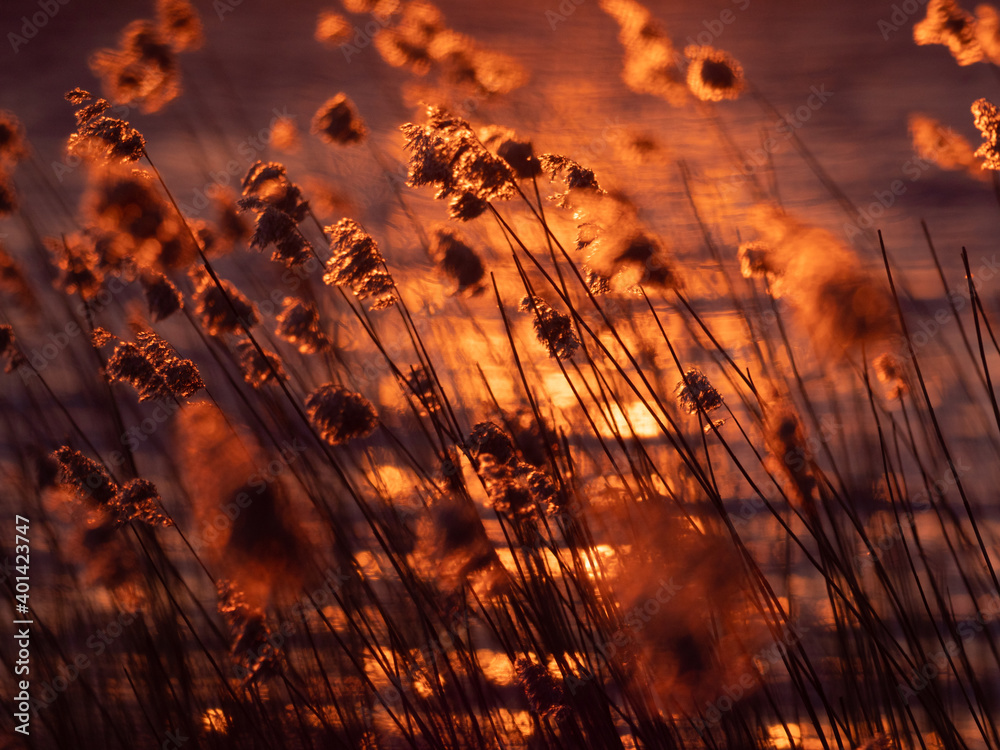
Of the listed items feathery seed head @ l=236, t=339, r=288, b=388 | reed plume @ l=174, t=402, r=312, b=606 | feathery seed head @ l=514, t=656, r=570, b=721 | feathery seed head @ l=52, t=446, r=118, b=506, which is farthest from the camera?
feathery seed head @ l=236, t=339, r=288, b=388

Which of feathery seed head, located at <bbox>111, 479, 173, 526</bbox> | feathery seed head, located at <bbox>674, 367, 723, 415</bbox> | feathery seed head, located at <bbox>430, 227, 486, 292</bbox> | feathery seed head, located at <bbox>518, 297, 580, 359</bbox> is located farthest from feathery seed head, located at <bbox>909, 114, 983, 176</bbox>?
feathery seed head, located at <bbox>111, 479, 173, 526</bbox>

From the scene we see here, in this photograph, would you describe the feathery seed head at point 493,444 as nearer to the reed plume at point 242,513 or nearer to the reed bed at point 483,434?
the reed bed at point 483,434

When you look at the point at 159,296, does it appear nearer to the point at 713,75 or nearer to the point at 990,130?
the point at 713,75

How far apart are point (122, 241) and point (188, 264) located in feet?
0.40

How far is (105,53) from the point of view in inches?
60.4

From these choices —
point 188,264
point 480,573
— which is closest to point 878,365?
point 480,573

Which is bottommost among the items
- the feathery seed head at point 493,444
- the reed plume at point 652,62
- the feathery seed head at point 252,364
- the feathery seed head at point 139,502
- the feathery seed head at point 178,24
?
the feathery seed head at point 493,444

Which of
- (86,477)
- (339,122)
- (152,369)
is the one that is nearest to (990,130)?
(339,122)

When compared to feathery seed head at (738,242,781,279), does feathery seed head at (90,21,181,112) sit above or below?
above

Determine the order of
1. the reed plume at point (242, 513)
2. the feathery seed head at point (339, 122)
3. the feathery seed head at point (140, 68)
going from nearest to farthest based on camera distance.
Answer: the reed plume at point (242, 513) → the feathery seed head at point (339, 122) → the feathery seed head at point (140, 68)

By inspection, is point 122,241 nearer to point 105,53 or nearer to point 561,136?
point 105,53

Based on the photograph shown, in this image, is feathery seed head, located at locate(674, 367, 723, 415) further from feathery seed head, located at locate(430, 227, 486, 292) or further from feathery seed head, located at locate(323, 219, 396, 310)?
feathery seed head, located at locate(323, 219, 396, 310)

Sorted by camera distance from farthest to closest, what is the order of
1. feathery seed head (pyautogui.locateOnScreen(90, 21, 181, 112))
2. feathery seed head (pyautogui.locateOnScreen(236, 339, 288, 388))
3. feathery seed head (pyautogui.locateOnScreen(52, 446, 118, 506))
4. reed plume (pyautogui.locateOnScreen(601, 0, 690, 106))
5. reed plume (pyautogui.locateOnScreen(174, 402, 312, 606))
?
reed plume (pyautogui.locateOnScreen(601, 0, 690, 106)), feathery seed head (pyautogui.locateOnScreen(90, 21, 181, 112)), feathery seed head (pyautogui.locateOnScreen(236, 339, 288, 388)), feathery seed head (pyautogui.locateOnScreen(52, 446, 118, 506)), reed plume (pyautogui.locateOnScreen(174, 402, 312, 606))

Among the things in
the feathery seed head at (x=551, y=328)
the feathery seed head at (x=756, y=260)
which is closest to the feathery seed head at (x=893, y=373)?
the feathery seed head at (x=756, y=260)
